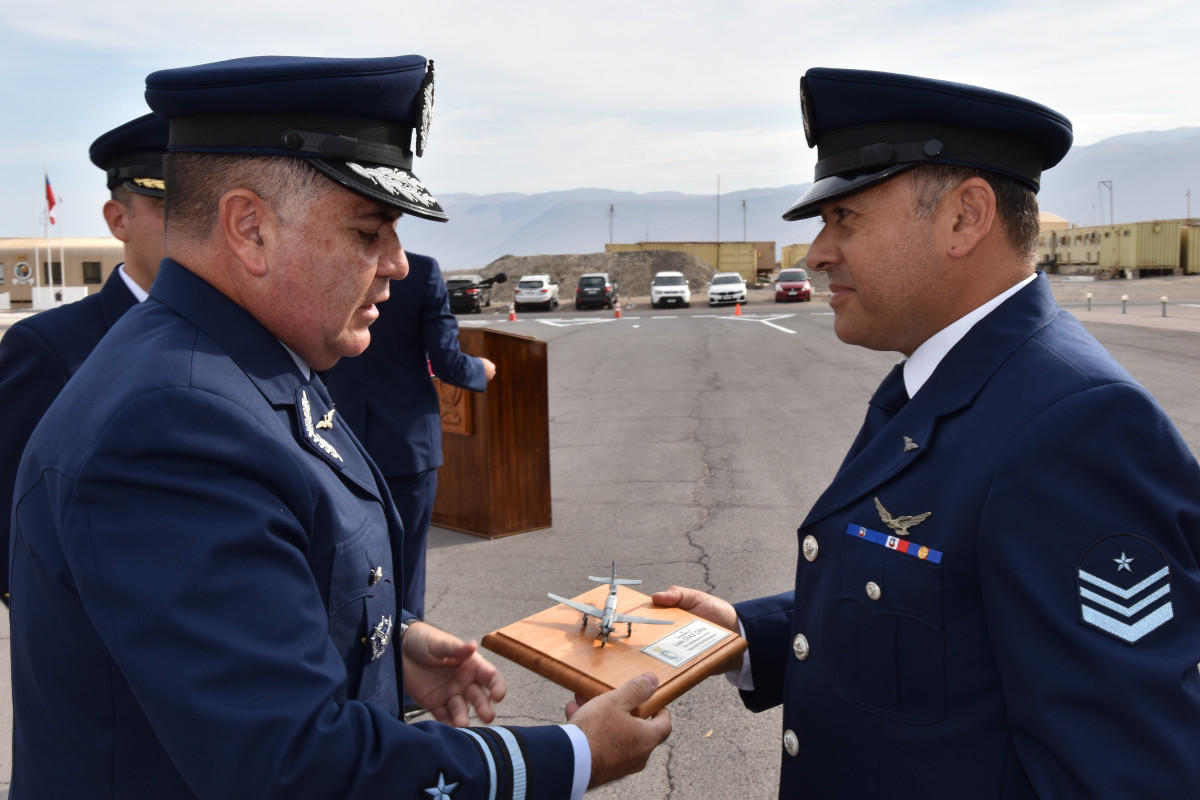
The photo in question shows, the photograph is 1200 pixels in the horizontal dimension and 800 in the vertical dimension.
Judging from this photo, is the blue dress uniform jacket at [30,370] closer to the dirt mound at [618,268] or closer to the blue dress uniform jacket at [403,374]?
the blue dress uniform jacket at [403,374]

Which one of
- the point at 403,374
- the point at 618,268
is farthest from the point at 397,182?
the point at 618,268

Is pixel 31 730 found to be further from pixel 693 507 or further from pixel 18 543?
pixel 693 507

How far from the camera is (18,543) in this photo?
1.50 metres

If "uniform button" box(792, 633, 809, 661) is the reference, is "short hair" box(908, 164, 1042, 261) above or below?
above

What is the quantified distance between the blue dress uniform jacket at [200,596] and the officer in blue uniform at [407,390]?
2840 millimetres

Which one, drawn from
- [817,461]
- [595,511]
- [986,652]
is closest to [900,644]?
[986,652]

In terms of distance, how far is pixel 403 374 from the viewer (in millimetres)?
4602

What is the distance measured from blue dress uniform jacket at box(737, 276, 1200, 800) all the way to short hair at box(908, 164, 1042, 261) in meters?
0.10

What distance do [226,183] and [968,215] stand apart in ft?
4.80

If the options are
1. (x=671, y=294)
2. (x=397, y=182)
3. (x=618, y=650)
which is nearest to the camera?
(x=397, y=182)

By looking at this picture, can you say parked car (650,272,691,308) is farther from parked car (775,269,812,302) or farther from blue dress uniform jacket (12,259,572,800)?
blue dress uniform jacket (12,259,572,800)

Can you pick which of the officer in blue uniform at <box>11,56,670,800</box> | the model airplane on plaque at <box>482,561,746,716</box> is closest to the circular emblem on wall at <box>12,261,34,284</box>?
the model airplane on plaque at <box>482,561,746,716</box>

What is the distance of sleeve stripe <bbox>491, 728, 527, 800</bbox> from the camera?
4.79 feet

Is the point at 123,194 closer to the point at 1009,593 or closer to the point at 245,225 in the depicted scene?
the point at 245,225
